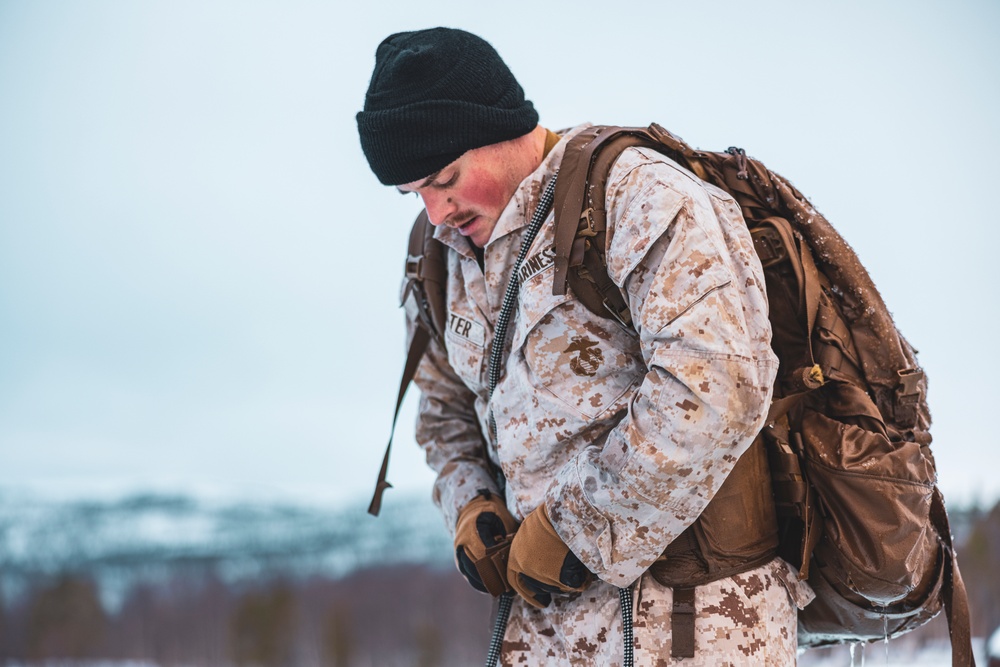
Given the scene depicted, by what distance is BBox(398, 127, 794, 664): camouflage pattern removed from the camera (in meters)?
1.32

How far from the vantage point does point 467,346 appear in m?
1.74

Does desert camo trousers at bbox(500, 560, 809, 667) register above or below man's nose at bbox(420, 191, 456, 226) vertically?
below

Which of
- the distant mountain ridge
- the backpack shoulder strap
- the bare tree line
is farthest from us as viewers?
the distant mountain ridge

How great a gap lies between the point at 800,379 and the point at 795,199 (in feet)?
1.00

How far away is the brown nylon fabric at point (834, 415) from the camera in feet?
4.66

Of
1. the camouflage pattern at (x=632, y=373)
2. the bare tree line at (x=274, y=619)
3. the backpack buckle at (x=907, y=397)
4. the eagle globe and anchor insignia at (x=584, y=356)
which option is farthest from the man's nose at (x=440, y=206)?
the bare tree line at (x=274, y=619)

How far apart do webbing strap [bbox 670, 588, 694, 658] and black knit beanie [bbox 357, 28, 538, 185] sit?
825 mm

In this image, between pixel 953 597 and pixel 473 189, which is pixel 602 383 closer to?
pixel 473 189

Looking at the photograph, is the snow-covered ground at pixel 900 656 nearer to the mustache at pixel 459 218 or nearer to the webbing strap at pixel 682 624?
the webbing strap at pixel 682 624

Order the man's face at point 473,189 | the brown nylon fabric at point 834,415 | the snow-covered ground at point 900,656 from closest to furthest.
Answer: the brown nylon fabric at point 834,415, the man's face at point 473,189, the snow-covered ground at point 900,656

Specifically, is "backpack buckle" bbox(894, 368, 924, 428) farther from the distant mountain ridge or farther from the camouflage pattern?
the distant mountain ridge

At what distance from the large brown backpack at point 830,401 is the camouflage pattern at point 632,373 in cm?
6

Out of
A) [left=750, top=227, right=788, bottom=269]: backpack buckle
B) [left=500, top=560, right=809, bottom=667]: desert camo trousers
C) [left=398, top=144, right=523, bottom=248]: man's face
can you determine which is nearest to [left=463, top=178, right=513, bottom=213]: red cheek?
[left=398, top=144, right=523, bottom=248]: man's face

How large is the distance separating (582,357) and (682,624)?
1.45ft
